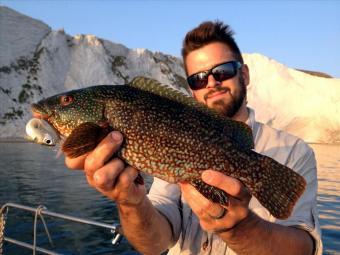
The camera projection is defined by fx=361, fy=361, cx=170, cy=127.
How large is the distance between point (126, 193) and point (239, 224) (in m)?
1.24

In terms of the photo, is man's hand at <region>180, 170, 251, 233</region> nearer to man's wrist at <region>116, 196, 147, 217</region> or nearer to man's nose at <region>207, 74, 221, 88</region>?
man's wrist at <region>116, 196, 147, 217</region>

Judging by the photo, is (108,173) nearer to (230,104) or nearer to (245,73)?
(230,104)

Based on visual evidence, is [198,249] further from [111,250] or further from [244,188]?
[111,250]

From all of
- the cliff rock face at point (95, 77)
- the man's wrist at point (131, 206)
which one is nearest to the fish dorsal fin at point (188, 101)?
the man's wrist at point (131, 206)

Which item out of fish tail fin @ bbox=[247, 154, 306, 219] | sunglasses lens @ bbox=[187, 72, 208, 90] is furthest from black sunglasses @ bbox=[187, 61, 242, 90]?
fish tail fin @ bbox=[247, 154, 306, 219]

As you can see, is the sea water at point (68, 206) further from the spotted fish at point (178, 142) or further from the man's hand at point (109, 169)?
the spotted fish at point (178, 142)

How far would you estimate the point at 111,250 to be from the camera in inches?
423

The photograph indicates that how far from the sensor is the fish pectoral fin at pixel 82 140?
364 cm

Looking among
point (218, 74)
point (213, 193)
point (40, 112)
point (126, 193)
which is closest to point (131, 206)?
point (126, 193)

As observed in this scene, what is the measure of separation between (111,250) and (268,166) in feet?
26.8

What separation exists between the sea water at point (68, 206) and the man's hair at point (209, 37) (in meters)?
7.22

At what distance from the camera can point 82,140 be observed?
365 cm

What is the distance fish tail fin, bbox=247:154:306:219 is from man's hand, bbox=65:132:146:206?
1.28m

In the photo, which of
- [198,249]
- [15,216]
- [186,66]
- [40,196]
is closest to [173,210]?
[198,249]
